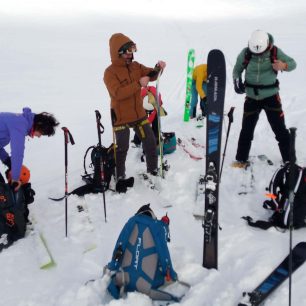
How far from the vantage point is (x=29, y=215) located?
514 cm

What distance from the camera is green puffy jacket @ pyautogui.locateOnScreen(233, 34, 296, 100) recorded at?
5195 millimetres

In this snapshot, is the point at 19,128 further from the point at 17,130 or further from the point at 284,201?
the point at 284,201

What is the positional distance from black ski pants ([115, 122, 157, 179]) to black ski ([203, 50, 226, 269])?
6.13 feet

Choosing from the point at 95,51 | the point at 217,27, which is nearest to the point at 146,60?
the point at 95,51

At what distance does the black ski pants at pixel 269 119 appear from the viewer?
5492mm

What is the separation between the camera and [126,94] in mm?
5027

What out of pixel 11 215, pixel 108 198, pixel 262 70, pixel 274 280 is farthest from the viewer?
pixel 108 198

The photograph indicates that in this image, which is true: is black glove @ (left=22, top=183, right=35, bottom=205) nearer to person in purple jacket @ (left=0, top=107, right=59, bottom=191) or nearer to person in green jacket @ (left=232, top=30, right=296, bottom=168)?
person in purple jacket @ (left=0, top=107, right=59, bottom=191)

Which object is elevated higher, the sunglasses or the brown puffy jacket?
the sunglasses

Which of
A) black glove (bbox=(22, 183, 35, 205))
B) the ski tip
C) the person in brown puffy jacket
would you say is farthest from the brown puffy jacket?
the ski tip

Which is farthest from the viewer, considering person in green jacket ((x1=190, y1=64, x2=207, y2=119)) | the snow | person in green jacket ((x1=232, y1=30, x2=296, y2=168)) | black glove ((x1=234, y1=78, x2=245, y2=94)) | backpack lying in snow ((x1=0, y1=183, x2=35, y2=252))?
person in green jacket ((x1=190, y1=64, x2=207, y2=119))

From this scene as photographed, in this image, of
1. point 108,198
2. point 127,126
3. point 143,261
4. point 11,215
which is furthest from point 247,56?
point 11,215

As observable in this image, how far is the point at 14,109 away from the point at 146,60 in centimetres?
833

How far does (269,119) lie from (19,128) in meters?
3.41
